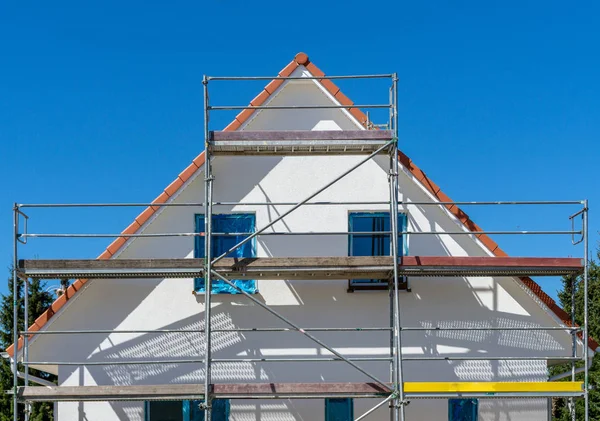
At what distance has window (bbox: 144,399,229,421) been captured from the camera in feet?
35.0

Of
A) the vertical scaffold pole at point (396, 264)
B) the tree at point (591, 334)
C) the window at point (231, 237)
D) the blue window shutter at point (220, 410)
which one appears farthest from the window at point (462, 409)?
the tree at point (591, 334)

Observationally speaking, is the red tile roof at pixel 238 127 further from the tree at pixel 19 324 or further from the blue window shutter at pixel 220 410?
the tree at pixel 19 324

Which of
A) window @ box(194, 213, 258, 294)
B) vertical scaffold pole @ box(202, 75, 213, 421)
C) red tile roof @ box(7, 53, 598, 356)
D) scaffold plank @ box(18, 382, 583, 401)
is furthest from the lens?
window @ box(194, 213, 258, 294)

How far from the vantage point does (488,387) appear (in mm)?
9750

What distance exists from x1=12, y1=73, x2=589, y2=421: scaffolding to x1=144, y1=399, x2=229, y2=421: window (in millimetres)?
628

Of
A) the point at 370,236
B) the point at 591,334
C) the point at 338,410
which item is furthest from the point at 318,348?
the point at 591,334

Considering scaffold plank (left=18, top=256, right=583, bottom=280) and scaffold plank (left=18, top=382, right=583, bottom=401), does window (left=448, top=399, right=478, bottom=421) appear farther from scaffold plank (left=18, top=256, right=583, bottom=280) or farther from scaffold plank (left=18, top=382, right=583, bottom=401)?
scaffold plank (left=18, top=256, right=583, bottom=280)

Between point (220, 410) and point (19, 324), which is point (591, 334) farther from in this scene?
point (19, 324)

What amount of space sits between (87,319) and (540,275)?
20.6ft

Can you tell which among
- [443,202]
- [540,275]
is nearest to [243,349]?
[443,202]

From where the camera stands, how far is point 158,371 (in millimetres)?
10711

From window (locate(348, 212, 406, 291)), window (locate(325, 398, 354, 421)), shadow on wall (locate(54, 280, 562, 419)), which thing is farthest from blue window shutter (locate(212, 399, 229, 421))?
window (locate(348, 212, 406, 291))

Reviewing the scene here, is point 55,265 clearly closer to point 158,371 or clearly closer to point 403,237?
point 158,371

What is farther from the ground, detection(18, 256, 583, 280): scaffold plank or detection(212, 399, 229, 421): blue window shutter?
detection(18, 256, 583, 280): scaffold plank
